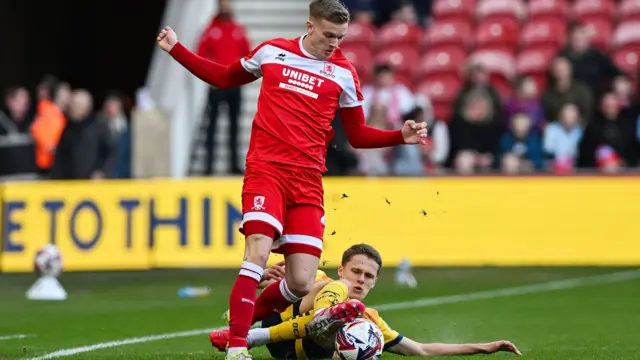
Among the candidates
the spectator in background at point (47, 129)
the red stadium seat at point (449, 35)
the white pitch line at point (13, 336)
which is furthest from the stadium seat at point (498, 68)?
the white pitch line at point (13, 336)

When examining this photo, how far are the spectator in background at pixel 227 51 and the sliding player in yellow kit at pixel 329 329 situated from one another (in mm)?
9398

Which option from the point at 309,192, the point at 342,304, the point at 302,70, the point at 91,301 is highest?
the point at 302,70

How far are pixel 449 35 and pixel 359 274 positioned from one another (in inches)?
510

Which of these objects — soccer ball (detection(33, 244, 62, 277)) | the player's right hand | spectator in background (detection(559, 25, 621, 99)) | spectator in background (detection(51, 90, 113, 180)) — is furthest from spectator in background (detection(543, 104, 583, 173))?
the player's right hand

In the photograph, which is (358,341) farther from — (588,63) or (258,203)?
(588,63)

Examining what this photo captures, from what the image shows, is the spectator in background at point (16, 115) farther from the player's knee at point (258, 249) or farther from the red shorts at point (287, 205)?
the player's knee at point (258, 249)

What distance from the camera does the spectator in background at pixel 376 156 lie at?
1673 centimetres

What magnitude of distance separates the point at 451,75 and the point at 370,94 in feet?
6.74

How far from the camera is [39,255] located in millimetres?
13625

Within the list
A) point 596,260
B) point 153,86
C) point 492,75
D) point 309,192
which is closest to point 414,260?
point 596,260

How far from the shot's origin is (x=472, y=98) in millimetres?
17547

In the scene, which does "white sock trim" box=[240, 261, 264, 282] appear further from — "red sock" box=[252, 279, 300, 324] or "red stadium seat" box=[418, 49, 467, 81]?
"red stadium seat" box=[418, 49, 467, 81]

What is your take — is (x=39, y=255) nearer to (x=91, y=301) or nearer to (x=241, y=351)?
(x=91, y=301)

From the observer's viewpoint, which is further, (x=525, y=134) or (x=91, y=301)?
(x=525, y=134)
